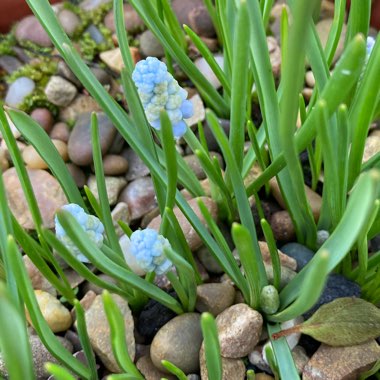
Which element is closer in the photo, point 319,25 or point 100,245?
point 100,245

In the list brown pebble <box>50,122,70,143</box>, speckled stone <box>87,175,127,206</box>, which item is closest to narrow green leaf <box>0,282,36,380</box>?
speckled stone <box>87,175,127,206</box>

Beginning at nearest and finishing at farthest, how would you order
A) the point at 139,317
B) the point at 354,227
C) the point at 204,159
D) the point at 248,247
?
the point at 354,227 < the point at 248,247 < the point at 204,159 < the point at 139,317

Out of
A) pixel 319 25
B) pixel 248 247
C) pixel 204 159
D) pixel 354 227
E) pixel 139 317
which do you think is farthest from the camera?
pixel 319 25

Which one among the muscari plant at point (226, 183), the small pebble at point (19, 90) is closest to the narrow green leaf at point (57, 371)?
the muscari plant at point (226, 183)

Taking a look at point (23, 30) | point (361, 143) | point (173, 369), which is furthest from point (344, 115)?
point (23, 30)

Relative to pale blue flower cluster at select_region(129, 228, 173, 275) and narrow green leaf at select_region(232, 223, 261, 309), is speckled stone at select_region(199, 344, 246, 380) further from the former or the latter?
pale blue flower cluster at select_region(129, 228, 173, 275)

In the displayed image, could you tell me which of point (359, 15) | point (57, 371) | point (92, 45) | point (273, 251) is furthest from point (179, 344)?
point (92, 45)

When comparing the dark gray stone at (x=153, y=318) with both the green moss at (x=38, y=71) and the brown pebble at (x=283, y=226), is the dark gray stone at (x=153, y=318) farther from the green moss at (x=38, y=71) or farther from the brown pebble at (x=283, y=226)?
the green moss at (x=38, y=71)

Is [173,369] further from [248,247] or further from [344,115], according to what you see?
[344,115]

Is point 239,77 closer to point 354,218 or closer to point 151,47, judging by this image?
point 354,218
